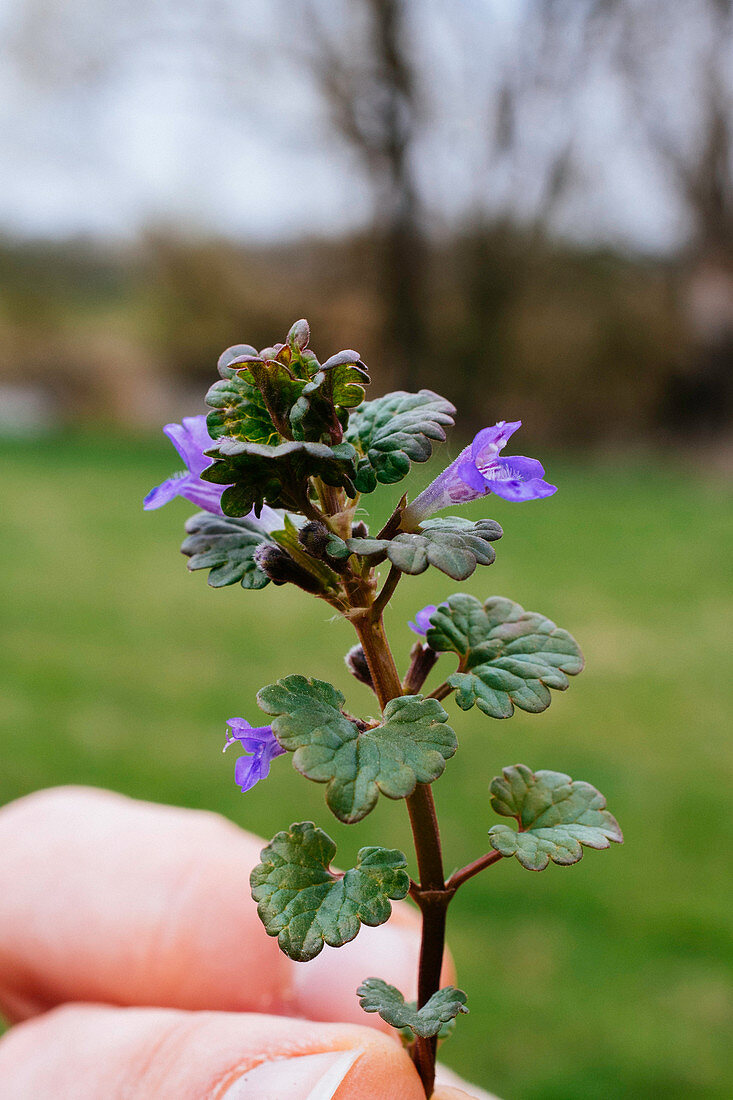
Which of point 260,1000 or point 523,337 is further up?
point 523,337

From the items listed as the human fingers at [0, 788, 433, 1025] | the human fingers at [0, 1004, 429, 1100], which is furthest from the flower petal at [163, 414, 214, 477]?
the human fingers at [0, 788, 433, 1025]

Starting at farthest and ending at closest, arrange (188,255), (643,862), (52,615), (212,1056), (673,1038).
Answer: (188,255) → (52,615) → (643,862) → (673,1038) → (212,1056)

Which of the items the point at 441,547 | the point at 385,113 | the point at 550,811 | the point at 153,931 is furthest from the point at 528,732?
the point at 385,113

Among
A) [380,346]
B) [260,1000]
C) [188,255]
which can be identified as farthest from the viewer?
[188,255]

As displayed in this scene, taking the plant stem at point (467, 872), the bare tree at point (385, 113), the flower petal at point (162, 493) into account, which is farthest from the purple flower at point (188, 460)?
the bare tree at point (385, 113)

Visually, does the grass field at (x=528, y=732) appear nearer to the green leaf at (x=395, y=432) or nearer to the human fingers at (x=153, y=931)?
the green leaf at (x=395, y=432)

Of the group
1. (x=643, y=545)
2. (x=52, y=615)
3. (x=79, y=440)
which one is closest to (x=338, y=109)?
(x=79, y=440)

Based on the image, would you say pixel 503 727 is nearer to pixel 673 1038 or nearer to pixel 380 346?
pixel 673 1038

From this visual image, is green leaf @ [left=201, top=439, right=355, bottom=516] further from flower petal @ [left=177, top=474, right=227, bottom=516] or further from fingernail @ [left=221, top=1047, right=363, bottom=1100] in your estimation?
fingernail @ [left=221, top=1047, right=363, bottom=1100]
